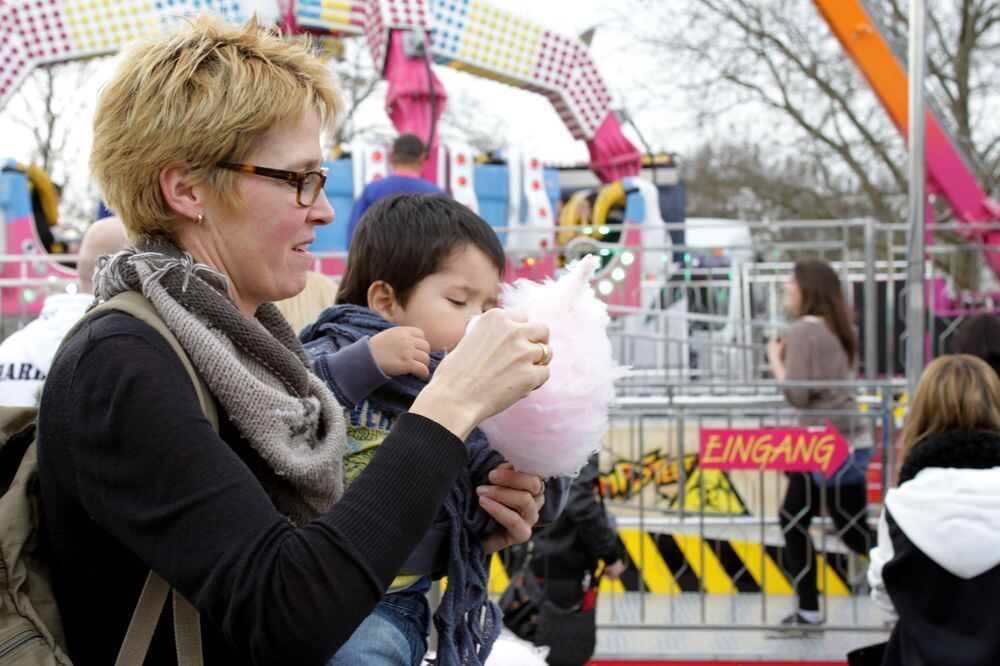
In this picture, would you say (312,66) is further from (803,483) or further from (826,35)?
(826,35)

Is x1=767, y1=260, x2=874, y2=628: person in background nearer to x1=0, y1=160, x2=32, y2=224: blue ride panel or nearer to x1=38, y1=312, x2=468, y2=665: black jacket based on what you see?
x1=38, y1=312, x2=468, y2=665: black jacket

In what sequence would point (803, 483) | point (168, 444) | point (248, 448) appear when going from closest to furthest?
point (168, 444), point (248, 448), point (803, 483)

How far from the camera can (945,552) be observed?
2.81m

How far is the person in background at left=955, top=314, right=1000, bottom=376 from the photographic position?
180 inches

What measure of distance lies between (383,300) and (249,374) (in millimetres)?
831

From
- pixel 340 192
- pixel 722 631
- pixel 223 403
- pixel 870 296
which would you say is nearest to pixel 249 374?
pixel 223 403

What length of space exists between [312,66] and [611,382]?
26.2 inches

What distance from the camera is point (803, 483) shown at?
5328mm

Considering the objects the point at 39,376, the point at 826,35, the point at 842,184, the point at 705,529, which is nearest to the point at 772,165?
the point at 842,184

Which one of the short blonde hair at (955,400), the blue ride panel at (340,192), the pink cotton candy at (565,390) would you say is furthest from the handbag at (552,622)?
the blue ride panel at (340,192)

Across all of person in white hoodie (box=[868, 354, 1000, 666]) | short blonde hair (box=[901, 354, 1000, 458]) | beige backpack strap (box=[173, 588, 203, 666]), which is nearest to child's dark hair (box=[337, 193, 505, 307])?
beige backpack strap (box=[173, 588, 203, 666])

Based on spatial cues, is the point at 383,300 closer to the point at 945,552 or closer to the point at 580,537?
the point at 945,552

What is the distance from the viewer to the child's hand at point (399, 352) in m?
1.86

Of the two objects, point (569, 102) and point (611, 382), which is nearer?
point (611, 382)
